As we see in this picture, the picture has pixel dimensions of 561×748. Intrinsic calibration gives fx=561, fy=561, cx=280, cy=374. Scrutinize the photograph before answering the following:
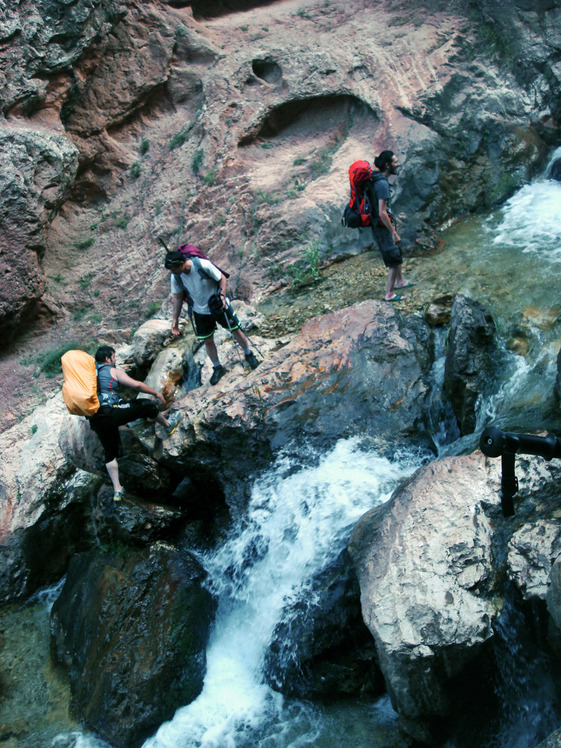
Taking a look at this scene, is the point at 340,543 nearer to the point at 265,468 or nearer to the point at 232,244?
the point at 265,468

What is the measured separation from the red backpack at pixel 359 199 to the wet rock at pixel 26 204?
5831 mm

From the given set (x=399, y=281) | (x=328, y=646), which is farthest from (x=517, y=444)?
(x=399, y=281)

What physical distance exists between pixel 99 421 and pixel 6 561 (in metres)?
2.80

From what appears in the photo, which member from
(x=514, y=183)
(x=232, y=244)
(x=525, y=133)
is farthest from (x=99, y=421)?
(x=525, y=133)

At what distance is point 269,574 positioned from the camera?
18.3 ft

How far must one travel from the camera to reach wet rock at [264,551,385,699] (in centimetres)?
468

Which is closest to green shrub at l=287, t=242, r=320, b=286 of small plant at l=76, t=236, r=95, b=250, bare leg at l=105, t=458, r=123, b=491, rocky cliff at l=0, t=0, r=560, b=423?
rocky cliff at l=0, t=0, r=560, b=423

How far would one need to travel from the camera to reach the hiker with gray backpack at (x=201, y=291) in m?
6.08

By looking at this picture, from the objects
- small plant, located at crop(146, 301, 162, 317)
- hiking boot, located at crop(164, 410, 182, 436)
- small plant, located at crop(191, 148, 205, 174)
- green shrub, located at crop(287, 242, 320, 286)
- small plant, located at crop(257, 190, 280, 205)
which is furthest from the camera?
small plant, located at crop(191, 148, 205, 174)

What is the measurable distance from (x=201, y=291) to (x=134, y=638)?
3647mm

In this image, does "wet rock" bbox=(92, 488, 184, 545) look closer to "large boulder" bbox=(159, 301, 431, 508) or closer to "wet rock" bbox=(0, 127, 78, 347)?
"large boulder" bbox=(159, 301, 431, 508)

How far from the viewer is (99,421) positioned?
6039mm

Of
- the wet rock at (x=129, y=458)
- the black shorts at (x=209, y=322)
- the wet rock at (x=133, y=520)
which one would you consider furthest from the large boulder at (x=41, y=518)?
the black shorts at (x=209, y=322)

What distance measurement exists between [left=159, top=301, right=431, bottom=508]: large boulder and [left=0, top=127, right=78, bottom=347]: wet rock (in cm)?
492
